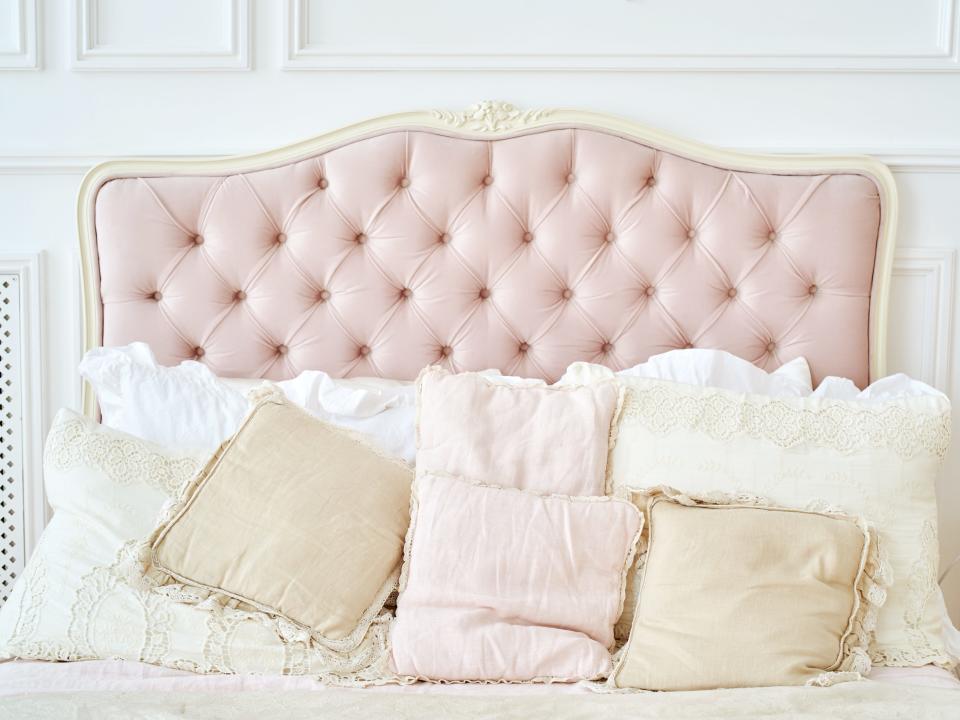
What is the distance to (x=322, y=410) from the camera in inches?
70.5

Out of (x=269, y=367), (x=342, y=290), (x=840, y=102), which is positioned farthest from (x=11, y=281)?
(x=840, y=102)

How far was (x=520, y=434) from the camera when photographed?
1613 millimetres

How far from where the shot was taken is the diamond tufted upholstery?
1938mm

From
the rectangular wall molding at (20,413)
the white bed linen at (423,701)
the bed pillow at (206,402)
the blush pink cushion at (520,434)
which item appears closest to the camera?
the white bed linen at (423,701)

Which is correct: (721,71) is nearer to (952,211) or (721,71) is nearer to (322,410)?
(952,211)

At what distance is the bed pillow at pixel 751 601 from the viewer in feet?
4.51

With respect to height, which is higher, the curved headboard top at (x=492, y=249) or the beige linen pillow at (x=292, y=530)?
the curved headboard top at (x=492, y=249)

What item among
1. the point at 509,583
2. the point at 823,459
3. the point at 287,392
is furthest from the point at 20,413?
the point at 823,459

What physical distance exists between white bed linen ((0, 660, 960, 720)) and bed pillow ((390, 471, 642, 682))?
5cm

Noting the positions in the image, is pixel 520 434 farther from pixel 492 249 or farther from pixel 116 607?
pixel 116 607

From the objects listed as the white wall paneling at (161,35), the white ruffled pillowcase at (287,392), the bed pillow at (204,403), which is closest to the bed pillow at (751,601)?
the white ruffled pillowcase at (287,392)

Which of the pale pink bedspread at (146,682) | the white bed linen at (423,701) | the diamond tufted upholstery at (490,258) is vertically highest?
the diamond tufted upholstery at (490,258)

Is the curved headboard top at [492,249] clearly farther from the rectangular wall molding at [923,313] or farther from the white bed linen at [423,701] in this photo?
the white bed linen at [423,701]

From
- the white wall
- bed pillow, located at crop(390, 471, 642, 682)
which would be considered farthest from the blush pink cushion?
the white wall
